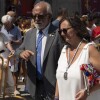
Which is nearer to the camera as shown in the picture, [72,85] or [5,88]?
[72,85]

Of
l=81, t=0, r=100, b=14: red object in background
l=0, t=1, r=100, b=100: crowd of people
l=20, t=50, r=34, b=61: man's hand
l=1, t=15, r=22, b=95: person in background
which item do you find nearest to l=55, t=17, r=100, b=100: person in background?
l=0, t=1, r=100, b=100: crowd of people

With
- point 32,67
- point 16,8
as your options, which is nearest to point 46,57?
Answer: point 32,67

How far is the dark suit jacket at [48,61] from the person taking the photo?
438 cm

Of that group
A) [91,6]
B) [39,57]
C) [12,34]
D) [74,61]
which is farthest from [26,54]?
[91,6]

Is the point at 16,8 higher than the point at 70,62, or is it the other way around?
the point at 16,8

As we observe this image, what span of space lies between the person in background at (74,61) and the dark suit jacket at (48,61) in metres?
0.50

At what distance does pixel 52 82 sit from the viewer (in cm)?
440

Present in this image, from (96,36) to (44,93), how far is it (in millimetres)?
919

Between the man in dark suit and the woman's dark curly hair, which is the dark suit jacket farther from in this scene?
the woman's dark curly hair

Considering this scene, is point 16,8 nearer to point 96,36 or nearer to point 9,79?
point 9,79

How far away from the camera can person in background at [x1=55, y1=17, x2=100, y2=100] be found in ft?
11.5

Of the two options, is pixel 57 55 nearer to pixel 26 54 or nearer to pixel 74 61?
pixel 26 54

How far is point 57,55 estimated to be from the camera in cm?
439

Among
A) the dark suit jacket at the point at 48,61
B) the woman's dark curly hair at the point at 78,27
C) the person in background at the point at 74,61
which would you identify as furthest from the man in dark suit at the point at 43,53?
the woman's dark curly hair at the point at 78,27
